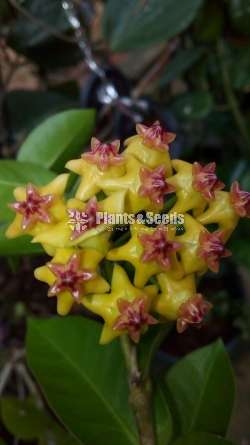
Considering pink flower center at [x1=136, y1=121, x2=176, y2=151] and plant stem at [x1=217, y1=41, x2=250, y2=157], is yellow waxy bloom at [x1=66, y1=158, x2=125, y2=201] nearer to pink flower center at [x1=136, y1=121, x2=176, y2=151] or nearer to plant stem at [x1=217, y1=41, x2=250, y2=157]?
pink flower center at [x1=136, y1=121, x2=176, y2=151]

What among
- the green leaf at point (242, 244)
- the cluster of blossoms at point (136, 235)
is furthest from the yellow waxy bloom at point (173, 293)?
the green leaf at point (242, 244)

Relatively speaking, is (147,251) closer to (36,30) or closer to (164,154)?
(164,154)

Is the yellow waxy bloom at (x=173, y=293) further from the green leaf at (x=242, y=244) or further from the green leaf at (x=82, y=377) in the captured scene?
the green leaf at (x=242, y=244)

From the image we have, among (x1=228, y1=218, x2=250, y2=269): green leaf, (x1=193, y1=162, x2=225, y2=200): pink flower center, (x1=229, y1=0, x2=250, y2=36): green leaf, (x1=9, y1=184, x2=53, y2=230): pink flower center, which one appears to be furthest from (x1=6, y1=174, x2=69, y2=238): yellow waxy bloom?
(x1=229, y1=0, x2=250, y2=36): green leaf

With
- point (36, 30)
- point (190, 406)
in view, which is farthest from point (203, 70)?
point (190, 406)

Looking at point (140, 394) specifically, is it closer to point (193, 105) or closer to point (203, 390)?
point (203, 390)

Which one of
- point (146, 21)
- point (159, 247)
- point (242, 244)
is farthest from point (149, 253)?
point (146, 21)
